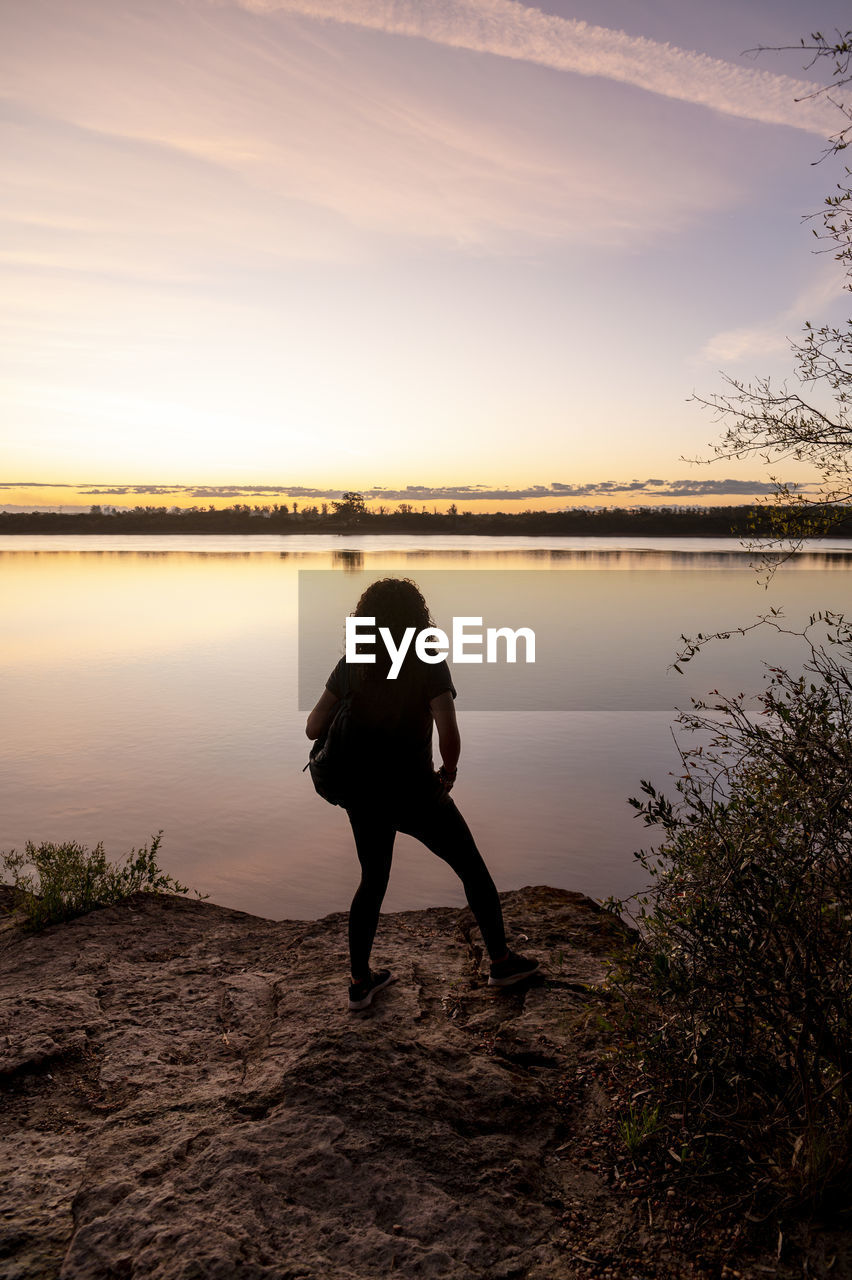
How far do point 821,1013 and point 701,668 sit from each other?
49.7 feet

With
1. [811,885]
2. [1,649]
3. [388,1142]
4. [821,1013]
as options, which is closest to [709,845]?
[811,885]

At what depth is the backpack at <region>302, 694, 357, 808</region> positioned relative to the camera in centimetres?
404

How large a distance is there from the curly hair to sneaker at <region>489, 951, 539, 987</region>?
175 cm

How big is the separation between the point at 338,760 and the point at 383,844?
0.51 m

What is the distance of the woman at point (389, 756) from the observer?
404cm

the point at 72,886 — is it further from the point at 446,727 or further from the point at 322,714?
the point at 446,727

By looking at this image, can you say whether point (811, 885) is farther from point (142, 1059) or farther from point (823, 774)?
point (142, 1059)

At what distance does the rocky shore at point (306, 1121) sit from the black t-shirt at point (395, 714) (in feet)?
4.04

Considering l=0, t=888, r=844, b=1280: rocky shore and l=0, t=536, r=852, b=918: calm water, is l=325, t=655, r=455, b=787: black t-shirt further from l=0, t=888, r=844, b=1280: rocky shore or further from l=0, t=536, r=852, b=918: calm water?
l=0, t=536, r=852, b=918: calm water

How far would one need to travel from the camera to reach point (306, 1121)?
3164 mm

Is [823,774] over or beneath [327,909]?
over

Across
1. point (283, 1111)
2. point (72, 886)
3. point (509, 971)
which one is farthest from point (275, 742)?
point (283, 1111)

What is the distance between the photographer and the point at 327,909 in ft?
21.2

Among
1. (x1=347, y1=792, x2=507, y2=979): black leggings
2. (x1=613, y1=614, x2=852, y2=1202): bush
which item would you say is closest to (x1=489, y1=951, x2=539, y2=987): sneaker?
(x1=347, y1=792, x2=507, y2=979): black leggings
